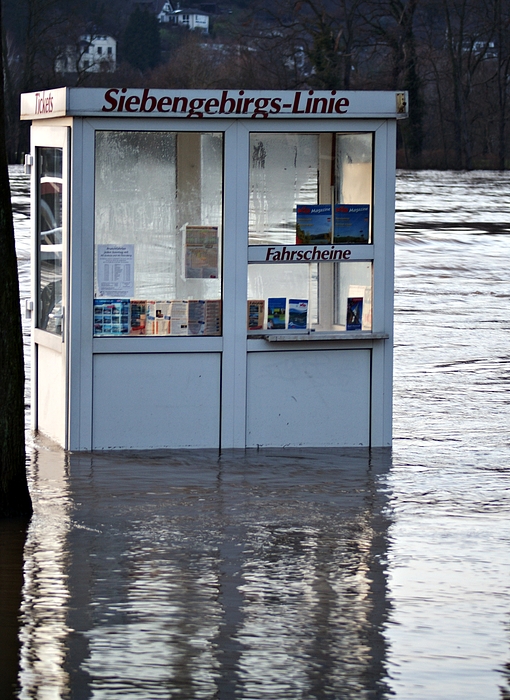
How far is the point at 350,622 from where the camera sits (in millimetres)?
5035

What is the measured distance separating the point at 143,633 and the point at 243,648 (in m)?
0.40

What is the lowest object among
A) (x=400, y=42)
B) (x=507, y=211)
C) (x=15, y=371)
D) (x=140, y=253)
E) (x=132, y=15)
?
(x=15, y=371)

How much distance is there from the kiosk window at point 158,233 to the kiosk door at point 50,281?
27 centimetres

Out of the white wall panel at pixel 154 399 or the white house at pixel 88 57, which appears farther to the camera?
the white house at pixel 88 57

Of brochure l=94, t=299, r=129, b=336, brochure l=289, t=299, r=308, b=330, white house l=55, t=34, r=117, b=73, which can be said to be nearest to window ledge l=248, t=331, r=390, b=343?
brochure l=289, t=299, r=308, b=330

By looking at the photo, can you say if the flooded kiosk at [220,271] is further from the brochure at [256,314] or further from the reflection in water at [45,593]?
the reflection in water at [45,593]

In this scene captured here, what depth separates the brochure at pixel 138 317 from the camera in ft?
27.3

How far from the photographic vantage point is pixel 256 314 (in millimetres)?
8477

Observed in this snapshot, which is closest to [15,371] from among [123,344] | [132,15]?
[123,344]

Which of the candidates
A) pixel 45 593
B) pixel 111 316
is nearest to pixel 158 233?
pixel 111 316

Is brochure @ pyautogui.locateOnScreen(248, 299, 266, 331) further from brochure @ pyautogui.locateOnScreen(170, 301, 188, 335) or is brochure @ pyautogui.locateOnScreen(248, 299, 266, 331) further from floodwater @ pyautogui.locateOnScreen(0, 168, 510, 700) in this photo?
floodwater @ pyautogui.locateOnScreen(0, 168, 510, 700)

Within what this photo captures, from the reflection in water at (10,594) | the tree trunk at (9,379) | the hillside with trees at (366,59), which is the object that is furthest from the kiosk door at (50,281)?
the hillside with trees at (366,59)

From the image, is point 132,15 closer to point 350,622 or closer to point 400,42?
point 400,42

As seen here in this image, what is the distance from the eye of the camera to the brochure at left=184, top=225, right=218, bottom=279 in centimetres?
834
